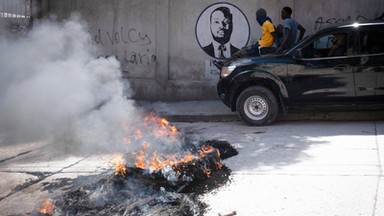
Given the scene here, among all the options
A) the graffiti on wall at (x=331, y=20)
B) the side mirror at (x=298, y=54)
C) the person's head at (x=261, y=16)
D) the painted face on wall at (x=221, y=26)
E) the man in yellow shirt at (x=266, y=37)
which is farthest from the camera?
the painted face on wall at (x=221, y=26)

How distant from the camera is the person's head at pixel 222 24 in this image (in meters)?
11.7

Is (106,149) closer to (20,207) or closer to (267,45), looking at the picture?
(20,207)

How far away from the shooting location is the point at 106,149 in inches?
292

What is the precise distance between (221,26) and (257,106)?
326 centimetres

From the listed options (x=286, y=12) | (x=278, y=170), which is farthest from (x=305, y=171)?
(x=286, y=12)

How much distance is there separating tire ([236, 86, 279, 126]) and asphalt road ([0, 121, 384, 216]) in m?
0.20

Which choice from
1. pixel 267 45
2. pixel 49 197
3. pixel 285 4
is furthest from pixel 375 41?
pixel 49 197

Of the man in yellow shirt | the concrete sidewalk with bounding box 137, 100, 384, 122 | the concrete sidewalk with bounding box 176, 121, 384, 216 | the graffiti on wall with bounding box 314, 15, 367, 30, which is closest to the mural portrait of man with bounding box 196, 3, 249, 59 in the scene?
the man in yellow shirt

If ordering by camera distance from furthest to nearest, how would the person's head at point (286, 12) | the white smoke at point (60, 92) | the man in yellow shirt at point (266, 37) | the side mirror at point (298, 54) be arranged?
the person's head at point (286, 12) < the man in yellow shirt at point (266, 37) < the side mirror at point (298, 54) < the white smoke at point (60, 92)

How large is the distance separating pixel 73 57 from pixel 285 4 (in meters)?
5.50

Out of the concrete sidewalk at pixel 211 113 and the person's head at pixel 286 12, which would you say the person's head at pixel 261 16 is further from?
the concrete sidewalk at pixel 211 113


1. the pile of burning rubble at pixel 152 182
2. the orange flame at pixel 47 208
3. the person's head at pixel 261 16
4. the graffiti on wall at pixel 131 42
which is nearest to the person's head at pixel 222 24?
the person's head at pixel 261 16

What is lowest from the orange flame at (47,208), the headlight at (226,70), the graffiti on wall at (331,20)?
the orange flame at (47,208)

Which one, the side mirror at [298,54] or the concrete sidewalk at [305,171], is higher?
the side mirror at [298,54]
